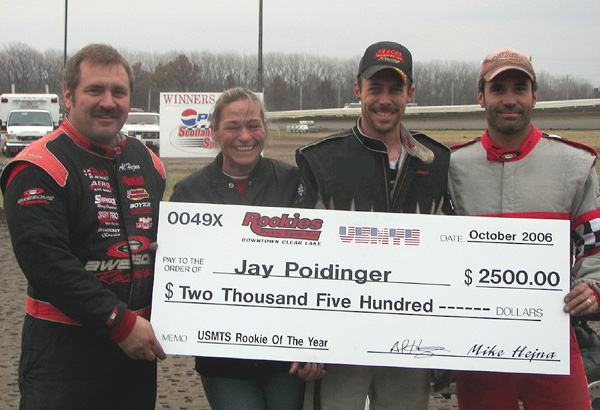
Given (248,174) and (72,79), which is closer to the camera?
(72,79)

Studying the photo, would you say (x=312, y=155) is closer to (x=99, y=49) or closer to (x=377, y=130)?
(x=377, y=130)

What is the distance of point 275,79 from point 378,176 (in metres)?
61.3

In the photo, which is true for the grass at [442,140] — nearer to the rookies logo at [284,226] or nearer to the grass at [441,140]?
the grass at [441,140]

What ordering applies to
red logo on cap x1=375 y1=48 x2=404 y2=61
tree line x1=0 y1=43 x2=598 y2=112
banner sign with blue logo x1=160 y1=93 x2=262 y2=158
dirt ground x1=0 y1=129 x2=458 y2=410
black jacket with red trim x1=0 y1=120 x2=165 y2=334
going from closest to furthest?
black jacket with red trim x1=0 y1=120 x2=165 y2=334 → red logo on cap x1=375 y1=48 x2=404 y2=61 → dirt ground x1=0 y1=129 x2=458 y2=410 → banner sign with blue logo x1=160 y1=93 x2=262 y2=158 → tree line x1=0 y1=43 x2=598 y2=112

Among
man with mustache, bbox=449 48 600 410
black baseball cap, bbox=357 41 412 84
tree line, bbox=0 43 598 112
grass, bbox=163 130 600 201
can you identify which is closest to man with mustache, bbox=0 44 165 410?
black baseball cap, bbox=357 41 412 84

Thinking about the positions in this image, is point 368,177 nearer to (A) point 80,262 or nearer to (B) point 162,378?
(A) point 80,262

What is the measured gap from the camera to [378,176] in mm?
3367

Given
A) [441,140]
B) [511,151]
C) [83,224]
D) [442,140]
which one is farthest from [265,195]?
[442,140]

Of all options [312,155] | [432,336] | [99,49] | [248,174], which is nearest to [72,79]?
[99,49]

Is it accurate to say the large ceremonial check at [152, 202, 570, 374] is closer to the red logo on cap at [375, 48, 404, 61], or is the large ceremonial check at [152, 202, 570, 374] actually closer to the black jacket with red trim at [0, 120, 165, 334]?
the black jacket with red trim at [0, 120, 165, 334]

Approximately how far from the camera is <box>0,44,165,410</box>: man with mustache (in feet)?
9.62

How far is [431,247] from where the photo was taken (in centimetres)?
337

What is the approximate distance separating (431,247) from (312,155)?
72 cm

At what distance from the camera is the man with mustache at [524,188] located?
11.1 feet
